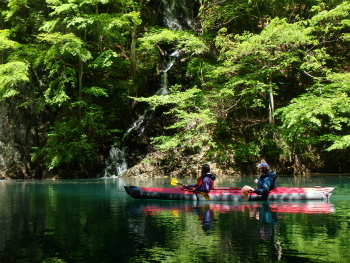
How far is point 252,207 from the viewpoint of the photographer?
7.90m

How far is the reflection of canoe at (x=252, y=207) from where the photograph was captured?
729cm

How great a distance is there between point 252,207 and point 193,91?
378 inches

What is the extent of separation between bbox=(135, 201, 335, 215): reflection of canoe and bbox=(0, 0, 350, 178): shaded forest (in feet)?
21.8

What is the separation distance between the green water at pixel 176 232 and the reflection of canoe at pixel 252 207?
0.02 meters

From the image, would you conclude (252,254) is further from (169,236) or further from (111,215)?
(111,215)

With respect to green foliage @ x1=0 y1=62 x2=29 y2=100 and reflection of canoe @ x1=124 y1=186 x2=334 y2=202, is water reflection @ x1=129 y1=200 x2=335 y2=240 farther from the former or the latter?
green foliage @ x1=0 y1=62 x2=29 y2=100

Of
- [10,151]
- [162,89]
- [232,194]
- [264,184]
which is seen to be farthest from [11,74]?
[264,184]

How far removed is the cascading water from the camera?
739 inches

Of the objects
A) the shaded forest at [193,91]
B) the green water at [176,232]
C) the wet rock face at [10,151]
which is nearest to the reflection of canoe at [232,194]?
the green water at [176,232]

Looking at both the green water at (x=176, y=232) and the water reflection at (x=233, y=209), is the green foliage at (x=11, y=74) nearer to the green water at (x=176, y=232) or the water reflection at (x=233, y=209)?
the green water at (x=176, y=232)

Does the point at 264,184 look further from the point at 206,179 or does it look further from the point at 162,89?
the point at 162,89

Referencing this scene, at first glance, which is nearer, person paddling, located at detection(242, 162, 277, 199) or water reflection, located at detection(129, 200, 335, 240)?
water reflection, located at detection(129, 200, 335, 240)

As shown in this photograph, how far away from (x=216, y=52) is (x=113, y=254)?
1649cm

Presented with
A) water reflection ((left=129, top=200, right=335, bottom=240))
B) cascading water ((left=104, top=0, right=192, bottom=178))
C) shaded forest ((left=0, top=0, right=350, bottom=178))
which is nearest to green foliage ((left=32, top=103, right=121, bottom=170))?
shaded forest ((left=0, top=0, right=350, bottom=178))
